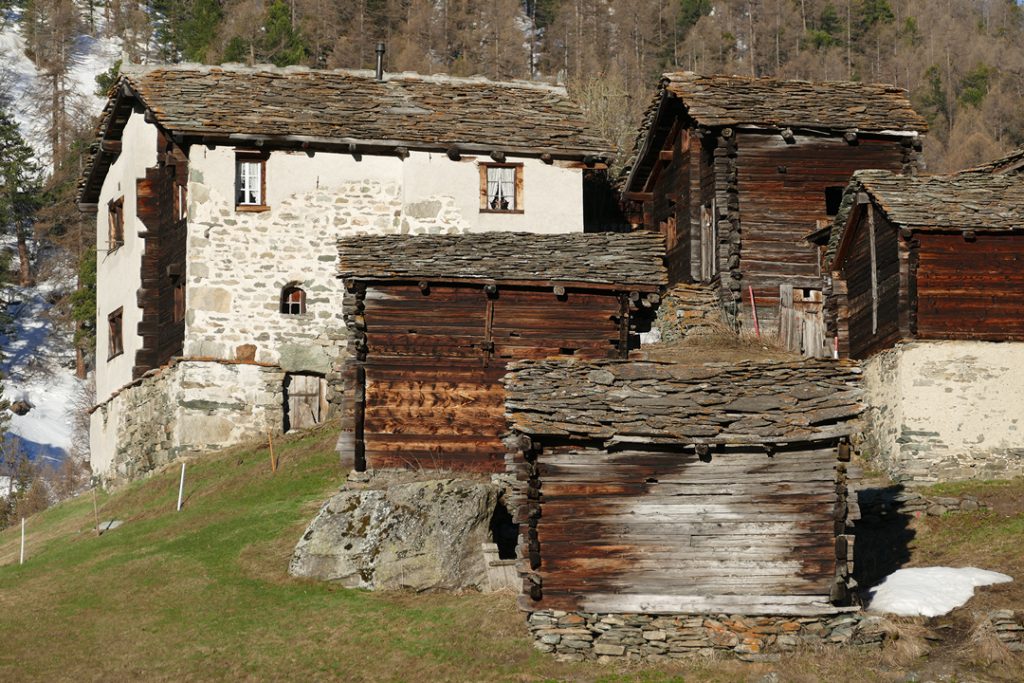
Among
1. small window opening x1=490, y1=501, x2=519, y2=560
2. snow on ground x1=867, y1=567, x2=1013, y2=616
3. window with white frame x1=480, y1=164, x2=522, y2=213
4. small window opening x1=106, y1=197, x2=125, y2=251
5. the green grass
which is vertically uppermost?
window with white frame x1=480, y1=164, x2=522, y2=213

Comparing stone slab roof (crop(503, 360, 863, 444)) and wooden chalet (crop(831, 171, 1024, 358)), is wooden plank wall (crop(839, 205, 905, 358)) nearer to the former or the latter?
wooden chalet (crop(831, 171, 1024, 358))

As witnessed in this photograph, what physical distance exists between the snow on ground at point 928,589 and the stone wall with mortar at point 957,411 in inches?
192

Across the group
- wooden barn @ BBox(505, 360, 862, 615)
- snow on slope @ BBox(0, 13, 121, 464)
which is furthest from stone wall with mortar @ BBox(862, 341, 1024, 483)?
snow on slope @ BBox(0, 13, 121, 464)

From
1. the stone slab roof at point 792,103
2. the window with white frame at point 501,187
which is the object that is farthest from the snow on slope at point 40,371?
the stone slab roof at point 792,103

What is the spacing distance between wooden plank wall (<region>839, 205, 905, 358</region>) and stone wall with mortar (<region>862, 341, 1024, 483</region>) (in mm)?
1074

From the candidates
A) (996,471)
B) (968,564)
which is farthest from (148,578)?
(996,471)

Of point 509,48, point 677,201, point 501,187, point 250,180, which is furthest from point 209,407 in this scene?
point 509,48

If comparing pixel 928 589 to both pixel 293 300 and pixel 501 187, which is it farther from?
pixel 293 300

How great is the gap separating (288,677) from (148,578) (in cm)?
585

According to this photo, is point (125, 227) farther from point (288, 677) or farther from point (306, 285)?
point (288, 677)

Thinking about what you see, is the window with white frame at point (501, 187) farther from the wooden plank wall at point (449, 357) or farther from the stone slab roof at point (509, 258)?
the wooden plank wall at point (449, 357)

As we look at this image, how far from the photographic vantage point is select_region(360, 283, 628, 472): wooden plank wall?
28078mm

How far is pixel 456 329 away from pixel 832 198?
1313cm

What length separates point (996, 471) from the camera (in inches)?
1115
